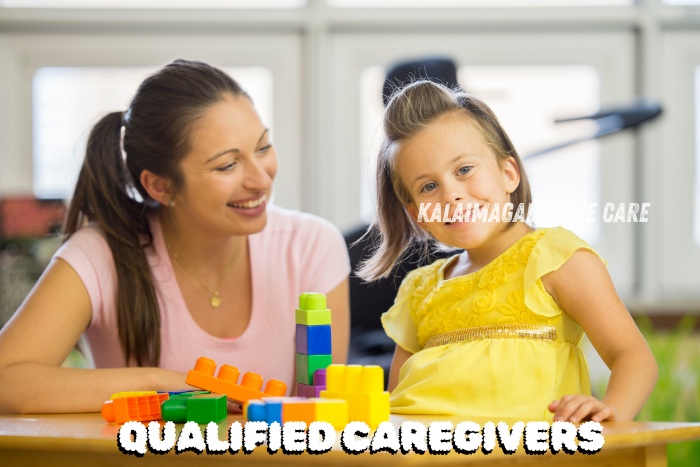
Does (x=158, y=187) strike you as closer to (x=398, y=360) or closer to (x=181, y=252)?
(x=181, y=252)

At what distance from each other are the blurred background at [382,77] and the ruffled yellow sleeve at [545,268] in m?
1.97

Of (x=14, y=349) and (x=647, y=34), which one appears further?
(x=647, y=34)

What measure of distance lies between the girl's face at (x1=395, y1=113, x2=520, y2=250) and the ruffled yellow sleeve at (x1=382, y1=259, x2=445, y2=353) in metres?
0.13

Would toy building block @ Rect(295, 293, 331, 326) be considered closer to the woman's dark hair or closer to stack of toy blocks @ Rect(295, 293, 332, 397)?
stack of toy blocks @ Rect(295, 293, 332, 397)

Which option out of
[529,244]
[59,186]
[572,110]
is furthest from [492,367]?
[59,186]

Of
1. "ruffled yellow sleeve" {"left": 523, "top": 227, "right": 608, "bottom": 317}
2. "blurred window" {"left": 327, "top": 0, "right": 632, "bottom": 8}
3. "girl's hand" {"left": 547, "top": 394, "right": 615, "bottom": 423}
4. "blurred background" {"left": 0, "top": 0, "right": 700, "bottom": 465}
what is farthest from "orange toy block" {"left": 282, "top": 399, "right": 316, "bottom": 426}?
"blurred window" {"left": 327, "top": 0, "right": 632, "bottom": 8}

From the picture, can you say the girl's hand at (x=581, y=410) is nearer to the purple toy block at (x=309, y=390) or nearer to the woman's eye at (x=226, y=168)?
the purple toy block at (x=309, y=390)

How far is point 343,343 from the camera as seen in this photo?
1.56 m

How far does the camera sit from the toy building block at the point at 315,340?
1.04 metres

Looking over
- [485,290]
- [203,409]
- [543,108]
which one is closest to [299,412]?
[203,409]

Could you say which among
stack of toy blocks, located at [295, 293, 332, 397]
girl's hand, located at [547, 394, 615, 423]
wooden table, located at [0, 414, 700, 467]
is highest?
stack of toy blocks, located at [295, 293, 332, 397]

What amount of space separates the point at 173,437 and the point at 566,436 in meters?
0.36

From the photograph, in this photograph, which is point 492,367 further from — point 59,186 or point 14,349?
point 59,186

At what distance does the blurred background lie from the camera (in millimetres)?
3096
